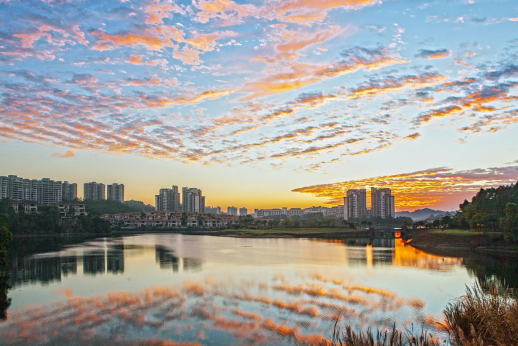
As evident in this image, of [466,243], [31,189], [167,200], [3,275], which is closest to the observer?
[3,275]

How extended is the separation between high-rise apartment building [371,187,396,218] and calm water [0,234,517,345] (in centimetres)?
15674

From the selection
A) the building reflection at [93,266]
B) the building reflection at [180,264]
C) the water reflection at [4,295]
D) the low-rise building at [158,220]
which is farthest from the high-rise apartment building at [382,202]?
the water reflection at [4,295]

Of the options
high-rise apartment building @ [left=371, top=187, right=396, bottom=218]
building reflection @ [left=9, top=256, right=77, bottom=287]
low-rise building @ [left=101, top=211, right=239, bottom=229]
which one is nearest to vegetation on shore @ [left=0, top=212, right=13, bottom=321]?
building reflection @ [left=9, top=256, right=77, bottom=287]

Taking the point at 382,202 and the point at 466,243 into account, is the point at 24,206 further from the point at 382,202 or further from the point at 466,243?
the point at 382,202

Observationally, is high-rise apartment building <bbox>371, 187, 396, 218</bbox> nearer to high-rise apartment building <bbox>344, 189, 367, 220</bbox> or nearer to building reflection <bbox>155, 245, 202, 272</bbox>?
high-rise apartment building <bbox>344, 189, 367, 220</bbox>

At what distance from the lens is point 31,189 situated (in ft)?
452

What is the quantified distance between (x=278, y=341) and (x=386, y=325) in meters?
4.34

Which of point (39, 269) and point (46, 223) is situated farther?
point (46, 223)

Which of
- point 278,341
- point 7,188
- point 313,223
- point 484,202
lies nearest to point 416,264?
point 278,341

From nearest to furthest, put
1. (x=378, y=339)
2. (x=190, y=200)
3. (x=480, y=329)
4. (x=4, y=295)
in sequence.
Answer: (x=378, y=339) → (x=480, y=329) → (x=4, y=295) → (x=190, y=200)

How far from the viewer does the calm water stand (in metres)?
12.7

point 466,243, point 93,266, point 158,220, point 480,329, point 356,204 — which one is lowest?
point 158,220

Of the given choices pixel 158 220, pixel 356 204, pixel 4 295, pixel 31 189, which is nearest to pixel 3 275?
pixel 4 295

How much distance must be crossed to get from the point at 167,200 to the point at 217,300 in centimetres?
16887
